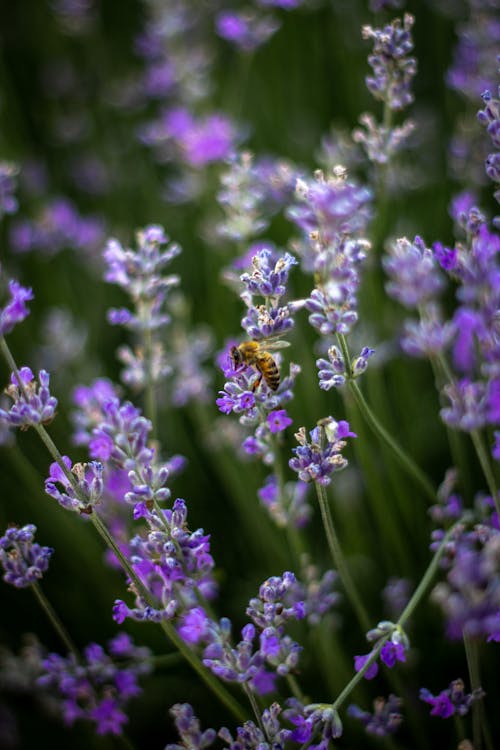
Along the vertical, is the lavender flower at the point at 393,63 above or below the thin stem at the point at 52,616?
above

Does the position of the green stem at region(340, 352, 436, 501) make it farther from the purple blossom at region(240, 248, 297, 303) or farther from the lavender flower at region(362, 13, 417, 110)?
the lavender flower at region(362, 13, 417, 110)

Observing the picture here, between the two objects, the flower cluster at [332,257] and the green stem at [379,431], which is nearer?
the flower cluster at [332,257]

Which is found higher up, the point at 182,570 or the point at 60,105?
the point at 60,105

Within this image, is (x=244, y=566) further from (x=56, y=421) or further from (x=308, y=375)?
(x=56, y=421)

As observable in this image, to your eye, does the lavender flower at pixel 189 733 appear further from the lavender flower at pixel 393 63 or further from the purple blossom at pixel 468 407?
the lavender flower at pixel 393 63

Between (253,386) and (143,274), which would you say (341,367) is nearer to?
(253,386)

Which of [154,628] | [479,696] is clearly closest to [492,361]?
[479,696]

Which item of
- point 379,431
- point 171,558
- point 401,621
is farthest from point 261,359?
point 401,621

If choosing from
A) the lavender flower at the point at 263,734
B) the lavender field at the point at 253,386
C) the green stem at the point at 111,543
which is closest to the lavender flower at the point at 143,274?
the lavender field at the point at 253,386
